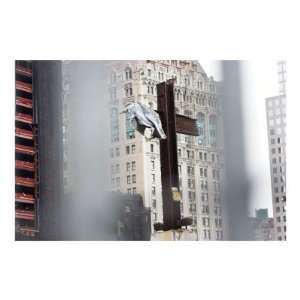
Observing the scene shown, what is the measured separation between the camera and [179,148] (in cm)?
618

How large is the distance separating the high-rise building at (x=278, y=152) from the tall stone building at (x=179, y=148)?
415mm

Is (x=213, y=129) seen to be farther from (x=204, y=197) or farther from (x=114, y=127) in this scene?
(x=114, y=127)

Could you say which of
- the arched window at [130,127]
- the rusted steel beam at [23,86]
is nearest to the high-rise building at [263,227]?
the arched window at [130,127]

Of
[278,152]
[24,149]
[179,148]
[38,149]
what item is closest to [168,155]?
[179,148]

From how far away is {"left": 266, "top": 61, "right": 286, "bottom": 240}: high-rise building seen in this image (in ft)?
19.8

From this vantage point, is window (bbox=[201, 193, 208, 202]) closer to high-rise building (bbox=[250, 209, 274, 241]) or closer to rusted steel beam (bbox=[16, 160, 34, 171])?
high-rise building (bbox=[250, 209, 274, 241])

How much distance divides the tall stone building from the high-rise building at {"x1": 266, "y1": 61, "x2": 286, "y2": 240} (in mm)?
415

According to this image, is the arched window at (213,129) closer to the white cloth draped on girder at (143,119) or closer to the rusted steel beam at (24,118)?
the white cloth draped on girder at (143,119)

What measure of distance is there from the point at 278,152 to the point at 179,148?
789 mm

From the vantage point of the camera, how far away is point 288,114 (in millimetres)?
6078

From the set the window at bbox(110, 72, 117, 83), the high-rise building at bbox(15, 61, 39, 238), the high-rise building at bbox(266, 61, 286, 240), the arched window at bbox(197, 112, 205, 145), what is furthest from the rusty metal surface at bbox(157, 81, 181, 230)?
the high-rise building at bbox(15, 61, 39, 238)
